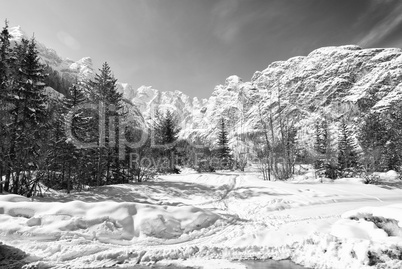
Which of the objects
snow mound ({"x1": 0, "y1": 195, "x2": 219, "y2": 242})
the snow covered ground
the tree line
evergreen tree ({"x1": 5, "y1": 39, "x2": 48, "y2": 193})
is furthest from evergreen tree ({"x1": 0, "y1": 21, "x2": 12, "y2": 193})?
snow mound ({"x1": 0, "y1": 195, "x2": 219, "y2": 242})

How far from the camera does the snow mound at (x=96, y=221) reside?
6715 mm

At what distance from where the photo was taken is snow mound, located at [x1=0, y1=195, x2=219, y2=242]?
6.71 m

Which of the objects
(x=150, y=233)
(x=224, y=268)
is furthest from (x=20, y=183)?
(x=224, y=268)

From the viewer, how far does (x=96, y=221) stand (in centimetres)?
721

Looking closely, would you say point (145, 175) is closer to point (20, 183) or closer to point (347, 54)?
point (20, 183)

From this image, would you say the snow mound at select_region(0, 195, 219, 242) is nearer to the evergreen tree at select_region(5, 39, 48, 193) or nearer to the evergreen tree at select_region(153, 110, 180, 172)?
the evergreen tree at select_region(5, 39, 48, 193)

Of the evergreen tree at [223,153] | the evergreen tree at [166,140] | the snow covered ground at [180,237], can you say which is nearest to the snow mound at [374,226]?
the snow covered ground at [180,237]

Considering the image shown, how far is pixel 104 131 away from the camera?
2095 centimetres

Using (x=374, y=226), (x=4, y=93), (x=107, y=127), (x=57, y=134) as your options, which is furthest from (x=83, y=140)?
(x=374, y=226)

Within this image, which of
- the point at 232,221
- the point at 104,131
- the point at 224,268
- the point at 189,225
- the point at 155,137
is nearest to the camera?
the point at 224,268

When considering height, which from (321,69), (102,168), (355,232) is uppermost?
(321,69)

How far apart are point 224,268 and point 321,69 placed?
741ft

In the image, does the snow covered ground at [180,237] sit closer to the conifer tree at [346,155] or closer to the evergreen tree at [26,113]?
the evergreen tree at [26,113]

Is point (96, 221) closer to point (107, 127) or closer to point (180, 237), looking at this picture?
point (180, 237)
